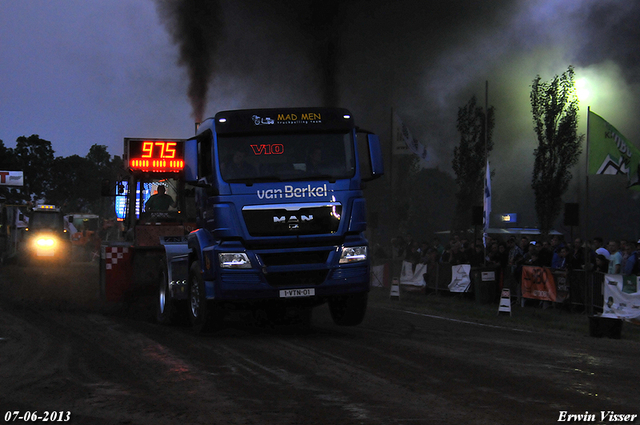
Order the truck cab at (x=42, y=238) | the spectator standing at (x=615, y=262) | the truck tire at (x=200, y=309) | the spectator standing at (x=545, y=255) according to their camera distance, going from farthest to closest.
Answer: the truck cab at (x=42, y=238), the spectator standing at (x=545, y=255), the spectator standing at (x=615, y=262), the truck tire at (x=200, y=309)

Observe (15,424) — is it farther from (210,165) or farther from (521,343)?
(521,343)

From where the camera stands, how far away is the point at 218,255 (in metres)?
10.5

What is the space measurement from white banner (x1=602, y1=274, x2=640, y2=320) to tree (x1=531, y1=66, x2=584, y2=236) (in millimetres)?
25066

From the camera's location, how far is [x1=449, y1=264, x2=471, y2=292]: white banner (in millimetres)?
21109

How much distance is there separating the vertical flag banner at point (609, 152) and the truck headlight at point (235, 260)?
1121 cm

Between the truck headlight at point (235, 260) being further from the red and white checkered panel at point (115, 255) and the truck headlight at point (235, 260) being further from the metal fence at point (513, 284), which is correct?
the metal fence at point (513, 284)

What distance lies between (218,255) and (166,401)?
4211mm

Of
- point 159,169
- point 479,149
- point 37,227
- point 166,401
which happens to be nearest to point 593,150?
point 159,169

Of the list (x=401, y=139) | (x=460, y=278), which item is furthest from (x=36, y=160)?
(x=460, y=278)

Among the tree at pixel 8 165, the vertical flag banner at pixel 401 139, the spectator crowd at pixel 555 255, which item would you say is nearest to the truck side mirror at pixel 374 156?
the spectator crowd at pixel 555 255

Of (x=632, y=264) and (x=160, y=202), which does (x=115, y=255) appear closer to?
(x=160, y=202)

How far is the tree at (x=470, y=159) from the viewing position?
4831 cm

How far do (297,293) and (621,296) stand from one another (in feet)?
25.6

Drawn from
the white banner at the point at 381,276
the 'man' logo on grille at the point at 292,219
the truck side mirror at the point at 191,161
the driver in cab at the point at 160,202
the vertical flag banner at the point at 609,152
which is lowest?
the white banner at the point at 381,276
